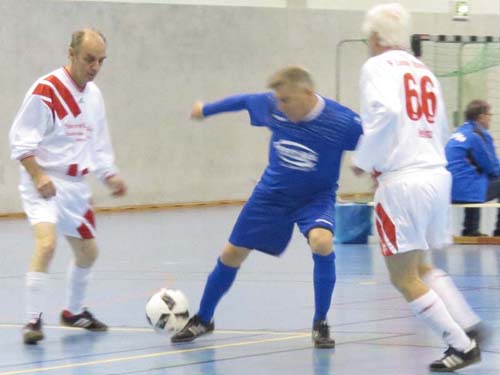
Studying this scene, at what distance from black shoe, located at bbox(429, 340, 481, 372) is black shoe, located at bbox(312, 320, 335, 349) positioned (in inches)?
33.6

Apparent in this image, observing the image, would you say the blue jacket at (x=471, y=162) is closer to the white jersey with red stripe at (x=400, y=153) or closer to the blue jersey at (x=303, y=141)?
the blue jersey at (x=303, y=141)

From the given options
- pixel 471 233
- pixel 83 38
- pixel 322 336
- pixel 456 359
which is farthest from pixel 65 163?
pixel 471 233

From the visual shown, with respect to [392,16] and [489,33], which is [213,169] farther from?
[392,16]

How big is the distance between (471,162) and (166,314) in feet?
22.1

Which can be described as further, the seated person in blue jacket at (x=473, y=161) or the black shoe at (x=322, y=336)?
the seated person in blue jacket at (x=473, y=161)

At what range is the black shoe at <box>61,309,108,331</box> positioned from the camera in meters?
7.84

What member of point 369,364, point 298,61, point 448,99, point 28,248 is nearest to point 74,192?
point 369,364

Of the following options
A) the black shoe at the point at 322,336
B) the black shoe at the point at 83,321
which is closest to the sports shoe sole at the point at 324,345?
the black shoe at the point at 322,336

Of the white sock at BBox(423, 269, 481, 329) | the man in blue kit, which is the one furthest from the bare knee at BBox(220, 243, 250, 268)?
the white sock at BBox(423, 269, 481, 329)

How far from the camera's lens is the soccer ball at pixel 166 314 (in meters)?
7.36

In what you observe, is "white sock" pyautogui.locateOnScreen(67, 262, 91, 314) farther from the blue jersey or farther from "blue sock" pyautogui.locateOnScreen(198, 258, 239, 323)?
the blue jersey

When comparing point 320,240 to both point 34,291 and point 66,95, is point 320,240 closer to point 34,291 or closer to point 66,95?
point 34,291

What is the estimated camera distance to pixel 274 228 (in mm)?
7285

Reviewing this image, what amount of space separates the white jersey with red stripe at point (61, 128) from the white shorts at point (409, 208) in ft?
6.98
